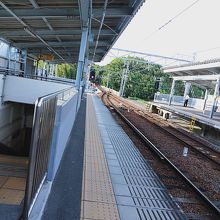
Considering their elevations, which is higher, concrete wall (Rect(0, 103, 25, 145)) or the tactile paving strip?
the tactile paving strip

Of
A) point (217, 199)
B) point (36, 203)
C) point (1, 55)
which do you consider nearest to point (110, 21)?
point (1, 55)

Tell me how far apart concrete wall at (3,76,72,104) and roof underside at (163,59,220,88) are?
11.5 metres

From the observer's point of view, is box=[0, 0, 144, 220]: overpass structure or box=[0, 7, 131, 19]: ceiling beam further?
box=[0, 7, 131, 19]: ceiling beam

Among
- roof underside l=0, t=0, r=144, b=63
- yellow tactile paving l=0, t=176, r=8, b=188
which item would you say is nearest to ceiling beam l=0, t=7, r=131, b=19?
roof underside l=0, t=0, r=144, b=63

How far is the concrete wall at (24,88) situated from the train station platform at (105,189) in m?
5.07

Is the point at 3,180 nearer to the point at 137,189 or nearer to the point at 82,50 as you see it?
the point at 137,189

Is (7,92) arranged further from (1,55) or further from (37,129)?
(37,129)

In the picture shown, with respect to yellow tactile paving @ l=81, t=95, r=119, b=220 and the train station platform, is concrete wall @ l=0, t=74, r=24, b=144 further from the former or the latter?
yellow tactile paving @ l=81, t=95, r=119, b=220

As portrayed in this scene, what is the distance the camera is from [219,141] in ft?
55.4

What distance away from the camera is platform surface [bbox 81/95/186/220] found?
15.5 ft

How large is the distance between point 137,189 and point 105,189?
0.90 m

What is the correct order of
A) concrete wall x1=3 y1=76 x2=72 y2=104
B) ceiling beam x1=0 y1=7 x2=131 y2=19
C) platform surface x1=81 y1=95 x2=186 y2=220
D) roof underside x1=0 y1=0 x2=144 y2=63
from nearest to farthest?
platform surface x1=81 y1=95 x2=186 y2=220 < roof underside x1=0 y1=0 x2=144 y2=63 < ceiling beam x1=0 y1=7 x2=131 y2=19 < concrete wall x1=3 y1=76 x2=72 y2=104

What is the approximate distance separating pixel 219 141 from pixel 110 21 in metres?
8.50

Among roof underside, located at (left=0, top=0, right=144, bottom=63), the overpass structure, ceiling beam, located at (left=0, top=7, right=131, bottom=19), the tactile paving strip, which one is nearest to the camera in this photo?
Result: the tactile paving strip
